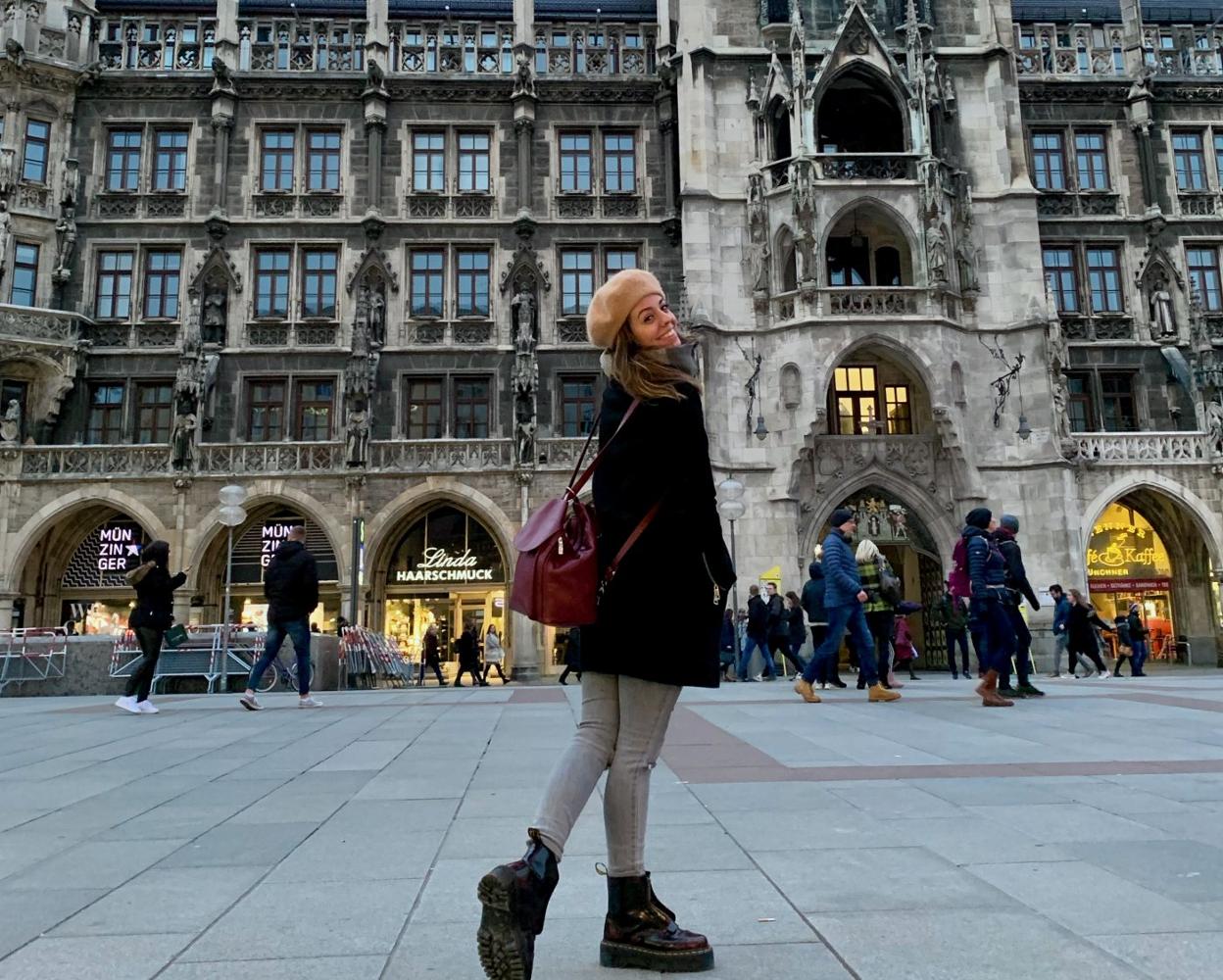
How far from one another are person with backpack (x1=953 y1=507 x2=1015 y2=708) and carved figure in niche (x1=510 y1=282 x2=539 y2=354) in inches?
684

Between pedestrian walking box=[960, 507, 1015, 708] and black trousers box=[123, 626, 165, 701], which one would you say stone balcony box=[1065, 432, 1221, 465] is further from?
black trousers box=[123, 626, 165, 701]

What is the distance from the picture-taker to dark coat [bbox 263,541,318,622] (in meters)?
11.0

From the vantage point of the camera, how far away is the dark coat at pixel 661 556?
9.18 ft

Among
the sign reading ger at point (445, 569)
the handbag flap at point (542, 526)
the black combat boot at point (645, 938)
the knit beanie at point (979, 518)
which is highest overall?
the sign reading ger at point (445, 569)

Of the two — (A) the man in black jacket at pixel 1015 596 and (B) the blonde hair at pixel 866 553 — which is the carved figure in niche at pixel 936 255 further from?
(A) the man in black jacket at pixel 1015 596

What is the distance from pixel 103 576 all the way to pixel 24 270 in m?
8.33

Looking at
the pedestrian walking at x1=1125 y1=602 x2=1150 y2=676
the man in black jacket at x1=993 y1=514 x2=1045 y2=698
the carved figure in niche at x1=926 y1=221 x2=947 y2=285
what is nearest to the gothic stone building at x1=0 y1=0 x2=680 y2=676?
the carved figure in niche at x1=926 y1=221 x2=947 y2=285

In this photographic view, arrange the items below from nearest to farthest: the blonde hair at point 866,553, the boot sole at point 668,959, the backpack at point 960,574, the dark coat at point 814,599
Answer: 1. the boot sole at point 668,959
2. the backpack at point 960,574
3. the blonde hair at point 866,553
4. the dark coat at point 814,599

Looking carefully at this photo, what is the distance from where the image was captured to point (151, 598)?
34.9ft

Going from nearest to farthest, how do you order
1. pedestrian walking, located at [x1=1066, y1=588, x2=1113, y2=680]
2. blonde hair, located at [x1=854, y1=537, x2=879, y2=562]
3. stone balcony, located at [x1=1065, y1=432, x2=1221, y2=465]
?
blonde hair, located at [x1=854, y1=537, x2=879, y2=562] → pedestrian walking, located at [x1=1066, y1=588, x2=1113, y2=680] → stone balcony, located at [x1=1065, y1=432, x2=1221, y2=465]

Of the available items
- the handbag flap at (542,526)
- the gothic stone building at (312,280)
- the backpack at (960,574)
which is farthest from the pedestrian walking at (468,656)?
the handbag flap at (542,526)

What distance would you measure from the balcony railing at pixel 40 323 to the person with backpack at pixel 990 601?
2400cm

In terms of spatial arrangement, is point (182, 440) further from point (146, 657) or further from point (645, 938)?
point (645, 938)

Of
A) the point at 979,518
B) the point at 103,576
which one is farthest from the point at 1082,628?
the point at 103,576
